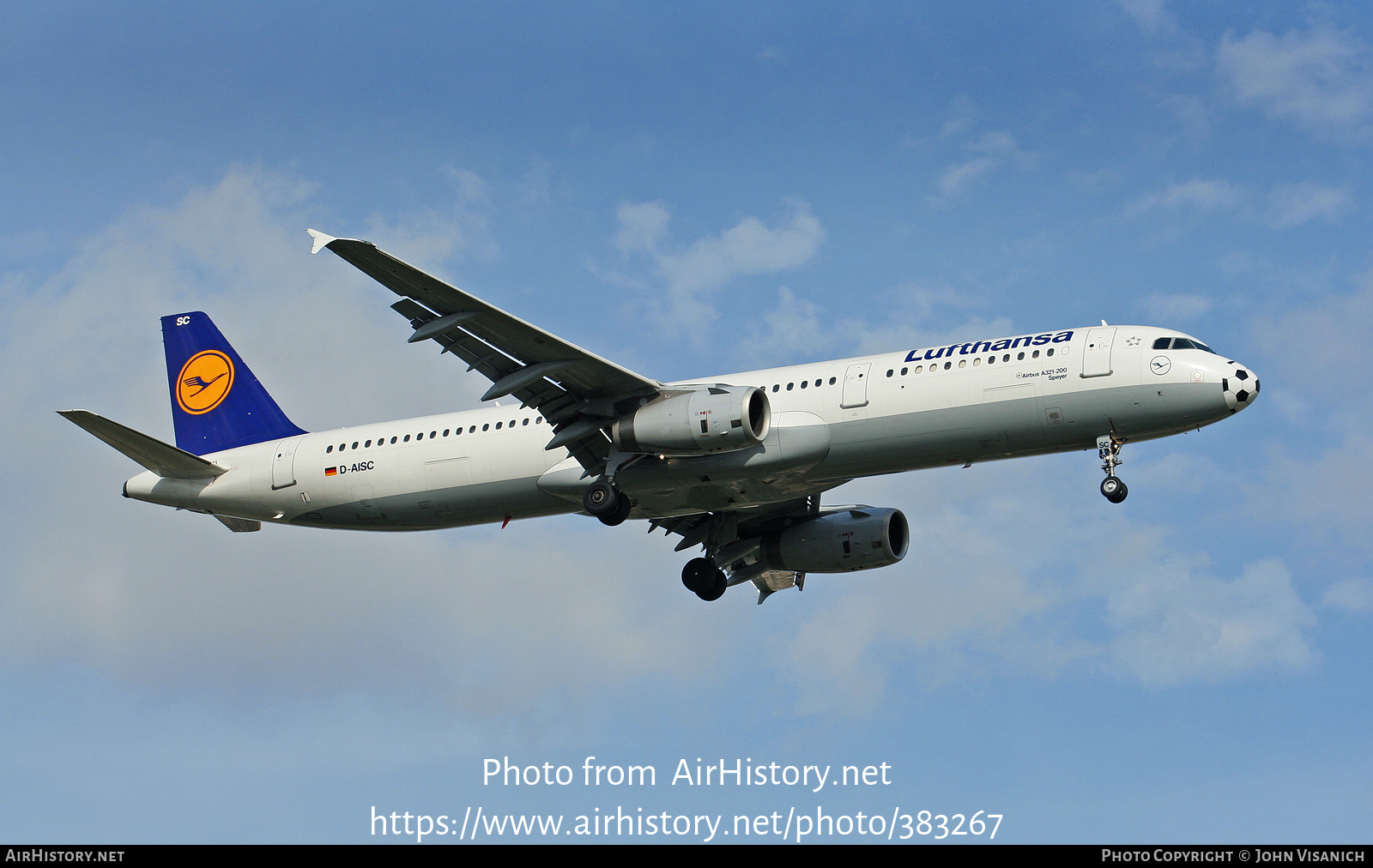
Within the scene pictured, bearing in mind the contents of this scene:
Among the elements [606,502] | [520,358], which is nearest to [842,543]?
[606,502]

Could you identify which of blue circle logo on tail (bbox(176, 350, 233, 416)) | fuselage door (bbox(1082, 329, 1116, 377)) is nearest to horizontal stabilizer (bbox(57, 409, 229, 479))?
blue circle logo on tail (bbox(176, 350, 233, 416))

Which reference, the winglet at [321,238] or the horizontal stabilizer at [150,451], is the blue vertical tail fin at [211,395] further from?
the winglet at [321,238]

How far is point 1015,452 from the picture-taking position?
34469 millimetres

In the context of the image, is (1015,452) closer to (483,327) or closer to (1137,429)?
(1137,429)

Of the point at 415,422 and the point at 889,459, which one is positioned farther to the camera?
the point at 415,422

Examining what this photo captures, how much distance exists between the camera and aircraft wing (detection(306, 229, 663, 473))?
3262 centimetres

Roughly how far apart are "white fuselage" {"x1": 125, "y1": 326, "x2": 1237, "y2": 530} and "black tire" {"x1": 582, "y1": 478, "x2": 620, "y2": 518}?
0.41m

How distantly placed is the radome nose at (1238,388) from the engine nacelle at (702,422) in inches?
420

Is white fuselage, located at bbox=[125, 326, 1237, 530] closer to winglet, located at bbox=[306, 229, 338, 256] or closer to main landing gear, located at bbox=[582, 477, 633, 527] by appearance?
main landing gear, located at bbox=[582, 477, 633, 527]

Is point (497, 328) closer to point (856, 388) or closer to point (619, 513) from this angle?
point (619, 513)

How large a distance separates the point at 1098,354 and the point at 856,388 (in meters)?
5.77

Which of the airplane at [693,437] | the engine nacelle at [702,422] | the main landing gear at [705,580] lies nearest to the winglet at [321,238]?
the airplane at [693,437]

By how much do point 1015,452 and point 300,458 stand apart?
20423mm
